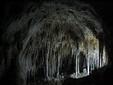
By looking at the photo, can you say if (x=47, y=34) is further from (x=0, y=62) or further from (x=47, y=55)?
(x=0, y=62)

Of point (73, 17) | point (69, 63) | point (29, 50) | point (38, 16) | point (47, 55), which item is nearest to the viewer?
point (38, 16)

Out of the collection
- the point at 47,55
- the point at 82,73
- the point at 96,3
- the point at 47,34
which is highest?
the point at 96,3

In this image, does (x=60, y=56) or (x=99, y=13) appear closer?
(x=99, y=13)

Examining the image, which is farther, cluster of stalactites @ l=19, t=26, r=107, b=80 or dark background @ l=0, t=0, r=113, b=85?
cluster of stalactites @ l=19, t=26, r=107, b=80

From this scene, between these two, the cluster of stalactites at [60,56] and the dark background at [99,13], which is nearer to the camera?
the dark background at [99,13]

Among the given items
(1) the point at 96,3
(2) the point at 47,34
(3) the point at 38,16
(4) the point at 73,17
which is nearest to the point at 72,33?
(2) the point at 47,34

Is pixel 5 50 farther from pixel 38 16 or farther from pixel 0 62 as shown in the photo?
pixel 38 16

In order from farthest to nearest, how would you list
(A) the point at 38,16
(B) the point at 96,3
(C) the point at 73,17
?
(C) the point at 73,17 < (A) the point at 38,16 < (B) the point at 96,3

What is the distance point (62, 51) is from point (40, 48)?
244 centimetres

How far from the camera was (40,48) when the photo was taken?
18875 mm

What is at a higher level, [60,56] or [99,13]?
[99,13]

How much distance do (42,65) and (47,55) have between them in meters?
1.00

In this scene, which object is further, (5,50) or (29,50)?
(29,50)

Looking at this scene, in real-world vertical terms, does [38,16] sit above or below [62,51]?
above
